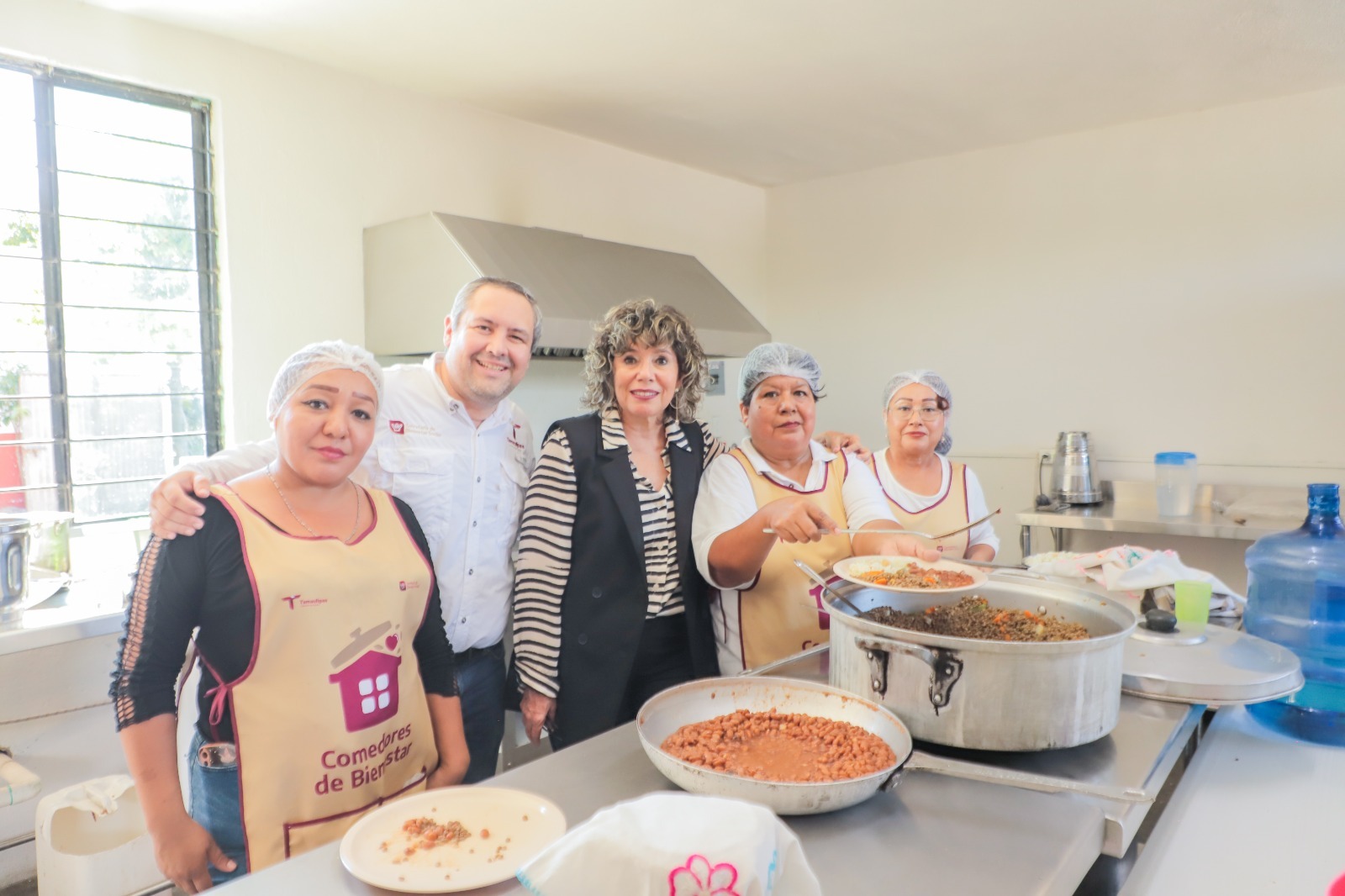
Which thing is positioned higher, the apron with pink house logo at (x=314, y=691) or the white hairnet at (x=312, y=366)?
the white hairnet at (x=312, y=366)

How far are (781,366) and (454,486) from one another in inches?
31.7

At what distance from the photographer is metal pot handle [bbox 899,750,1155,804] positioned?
0.98 metres

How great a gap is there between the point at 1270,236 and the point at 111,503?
449 centimetres

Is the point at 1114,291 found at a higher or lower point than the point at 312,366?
higher

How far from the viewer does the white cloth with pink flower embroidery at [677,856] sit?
710mm

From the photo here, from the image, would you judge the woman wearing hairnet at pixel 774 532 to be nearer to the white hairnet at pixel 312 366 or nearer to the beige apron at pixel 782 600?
the beige apron at pixel 782 600

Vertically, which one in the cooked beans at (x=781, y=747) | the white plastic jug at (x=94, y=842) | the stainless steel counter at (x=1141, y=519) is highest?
the cooked beans at (x=781, y=747)

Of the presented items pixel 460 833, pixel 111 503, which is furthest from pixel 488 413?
pixel 111 503

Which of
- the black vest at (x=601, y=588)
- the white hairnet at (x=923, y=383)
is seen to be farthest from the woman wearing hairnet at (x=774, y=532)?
the white hairnet at (x=923, y=383)

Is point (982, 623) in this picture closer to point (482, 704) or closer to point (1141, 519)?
point (482, 704)

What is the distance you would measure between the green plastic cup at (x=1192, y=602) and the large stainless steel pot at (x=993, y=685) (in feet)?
1.69

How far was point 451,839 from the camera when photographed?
931 millimetres

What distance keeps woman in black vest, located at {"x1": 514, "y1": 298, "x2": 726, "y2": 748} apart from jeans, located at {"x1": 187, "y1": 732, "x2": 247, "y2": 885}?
622 millimetres

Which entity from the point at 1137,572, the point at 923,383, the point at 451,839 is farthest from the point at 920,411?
the point at 451,839
